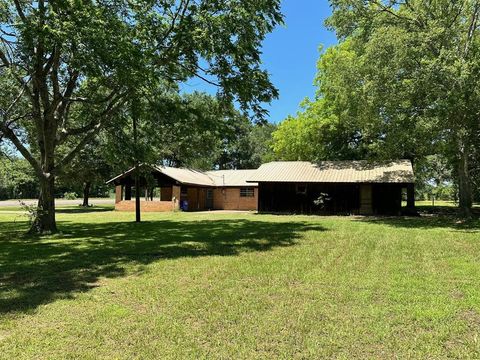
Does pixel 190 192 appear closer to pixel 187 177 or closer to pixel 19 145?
pixel 187 177

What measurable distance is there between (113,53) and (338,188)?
2007cm

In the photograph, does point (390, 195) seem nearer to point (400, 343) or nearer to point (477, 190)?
point (477, 190)

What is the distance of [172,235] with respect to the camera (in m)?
15.7

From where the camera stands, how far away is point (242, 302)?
6.33 meters

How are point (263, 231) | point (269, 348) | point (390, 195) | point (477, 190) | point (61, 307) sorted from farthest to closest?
point (477, 190) → point (390, 195) → point (263, 231) → point (61, 307) → point (269, 348)

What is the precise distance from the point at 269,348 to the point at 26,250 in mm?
9942

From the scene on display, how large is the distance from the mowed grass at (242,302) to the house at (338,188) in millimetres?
15309

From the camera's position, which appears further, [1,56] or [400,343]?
[1,56]

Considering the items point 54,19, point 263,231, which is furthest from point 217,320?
point 263,231

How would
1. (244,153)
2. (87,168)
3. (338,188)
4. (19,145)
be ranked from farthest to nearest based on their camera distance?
(244,153)
(87,168)
(338,188)
(19,145)

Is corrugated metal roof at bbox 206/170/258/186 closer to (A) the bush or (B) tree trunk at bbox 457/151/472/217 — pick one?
(B) tree trunk at bbox 457/151/472/217

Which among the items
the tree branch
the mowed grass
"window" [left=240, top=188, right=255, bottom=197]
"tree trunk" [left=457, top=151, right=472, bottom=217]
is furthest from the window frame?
the mowed grass

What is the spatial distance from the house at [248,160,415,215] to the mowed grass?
15.3m

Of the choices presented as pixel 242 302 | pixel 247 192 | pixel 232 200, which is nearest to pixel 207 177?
pixel 232 200
